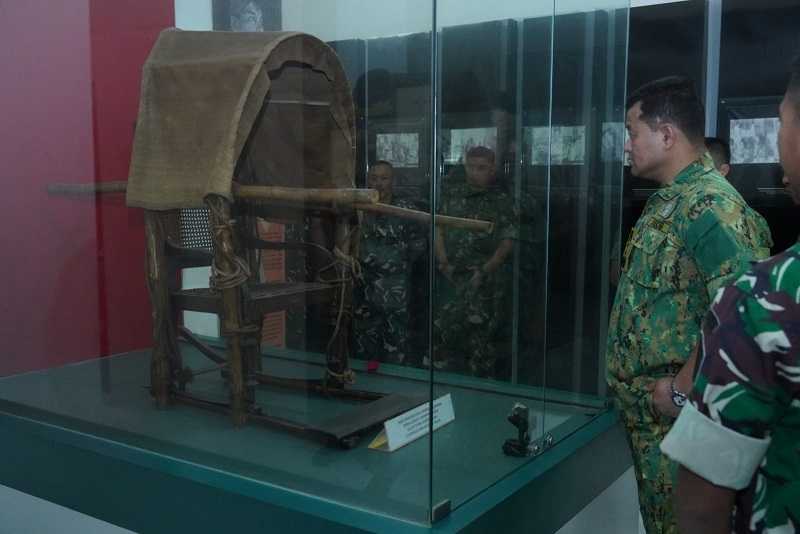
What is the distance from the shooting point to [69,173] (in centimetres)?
245

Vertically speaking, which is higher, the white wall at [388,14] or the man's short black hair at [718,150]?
the white wall at [388,14]

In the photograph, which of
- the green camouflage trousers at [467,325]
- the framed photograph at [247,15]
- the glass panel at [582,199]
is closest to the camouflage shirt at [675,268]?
the green camouflage trousers at [467,325]

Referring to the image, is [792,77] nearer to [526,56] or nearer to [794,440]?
[794,440]

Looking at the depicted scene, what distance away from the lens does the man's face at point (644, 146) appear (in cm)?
176

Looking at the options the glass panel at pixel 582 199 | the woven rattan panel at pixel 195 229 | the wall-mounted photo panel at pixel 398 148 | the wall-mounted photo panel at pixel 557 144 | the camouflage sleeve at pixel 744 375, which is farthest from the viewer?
the woven rattan panel at pixel 195 229

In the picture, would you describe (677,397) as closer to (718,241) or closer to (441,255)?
(718,241)

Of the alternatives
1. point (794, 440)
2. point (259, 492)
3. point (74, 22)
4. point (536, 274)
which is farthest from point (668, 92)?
point (74, 22)

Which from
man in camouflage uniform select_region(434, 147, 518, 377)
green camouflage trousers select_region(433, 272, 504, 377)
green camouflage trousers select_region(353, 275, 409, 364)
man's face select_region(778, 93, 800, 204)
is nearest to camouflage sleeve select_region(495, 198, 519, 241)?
man in camouflage uniform select_region(434, 147, 518, 377)

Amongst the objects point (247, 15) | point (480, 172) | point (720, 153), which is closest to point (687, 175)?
point (480, 172)

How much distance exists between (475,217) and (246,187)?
1.95ft

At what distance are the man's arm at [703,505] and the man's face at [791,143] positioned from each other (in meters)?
0.33

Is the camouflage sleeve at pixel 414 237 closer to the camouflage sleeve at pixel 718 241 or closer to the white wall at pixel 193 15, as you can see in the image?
the camouflage sleeve at pixel 718 241

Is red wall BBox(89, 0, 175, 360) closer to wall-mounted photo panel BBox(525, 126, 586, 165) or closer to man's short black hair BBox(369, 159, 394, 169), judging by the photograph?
man's short black hair BBox(369, 159, 394, 169)

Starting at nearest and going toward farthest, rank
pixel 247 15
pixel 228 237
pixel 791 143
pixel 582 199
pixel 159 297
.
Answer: pixel 791 143 → pixel 228 237 → pixel 247 15 → pixel 159 297 → pixel 582 199
